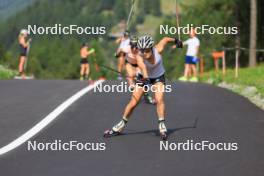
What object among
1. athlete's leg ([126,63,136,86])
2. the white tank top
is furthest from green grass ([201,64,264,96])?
the white tank top

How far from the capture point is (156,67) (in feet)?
41.2

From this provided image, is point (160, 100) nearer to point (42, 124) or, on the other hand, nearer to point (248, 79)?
point (42, 124)

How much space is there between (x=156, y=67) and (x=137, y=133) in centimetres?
121

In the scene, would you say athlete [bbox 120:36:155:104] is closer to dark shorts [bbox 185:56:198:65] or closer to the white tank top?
the white tank top

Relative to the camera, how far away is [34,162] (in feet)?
33.1

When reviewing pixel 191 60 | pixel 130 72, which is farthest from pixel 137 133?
pixel 191 60

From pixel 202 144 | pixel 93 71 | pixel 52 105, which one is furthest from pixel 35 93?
pixel 93 71

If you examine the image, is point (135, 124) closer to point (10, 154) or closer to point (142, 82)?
point (142, 82)

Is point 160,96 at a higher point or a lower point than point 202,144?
higher

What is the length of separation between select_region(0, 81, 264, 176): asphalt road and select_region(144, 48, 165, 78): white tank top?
40.5 inches

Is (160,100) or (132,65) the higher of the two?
(132,65)

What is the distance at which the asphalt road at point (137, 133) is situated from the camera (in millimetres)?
9727

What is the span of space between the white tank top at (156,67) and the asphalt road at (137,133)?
1.03 meters

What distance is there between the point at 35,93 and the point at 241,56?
33893 millimetres
